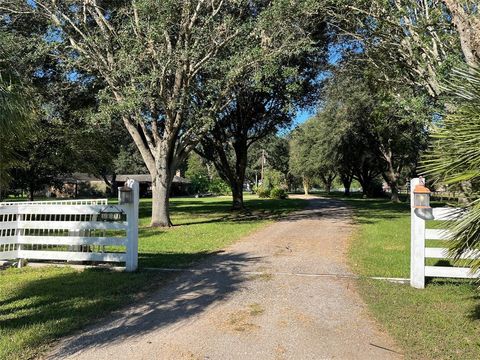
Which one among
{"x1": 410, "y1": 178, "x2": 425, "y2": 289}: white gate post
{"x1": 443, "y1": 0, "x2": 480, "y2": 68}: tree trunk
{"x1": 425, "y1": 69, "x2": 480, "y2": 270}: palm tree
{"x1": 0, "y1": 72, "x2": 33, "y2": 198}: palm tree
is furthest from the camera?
{"x1": 410, "y1": 178, "x2": 425, "y2": 289}: white gate post

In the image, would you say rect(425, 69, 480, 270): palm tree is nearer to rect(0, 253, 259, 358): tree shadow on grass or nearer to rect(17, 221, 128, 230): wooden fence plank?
rect(0, 253, 259, 358): tree shadow on grass

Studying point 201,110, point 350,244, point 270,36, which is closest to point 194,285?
point 350,244

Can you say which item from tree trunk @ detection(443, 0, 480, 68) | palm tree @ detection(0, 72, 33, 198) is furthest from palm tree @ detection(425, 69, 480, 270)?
palm tree @ detection(0, 72, 33, 198)

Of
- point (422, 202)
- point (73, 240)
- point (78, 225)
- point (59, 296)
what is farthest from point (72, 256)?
point (422, 202)

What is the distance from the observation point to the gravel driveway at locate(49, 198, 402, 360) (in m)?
4.54

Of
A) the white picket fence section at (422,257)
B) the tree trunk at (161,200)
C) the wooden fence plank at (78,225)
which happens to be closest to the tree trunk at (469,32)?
the white picket fence section at (422,257)

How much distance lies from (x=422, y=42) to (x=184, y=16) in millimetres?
7900

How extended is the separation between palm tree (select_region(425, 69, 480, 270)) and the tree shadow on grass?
11.1ft

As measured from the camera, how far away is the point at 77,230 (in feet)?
27.8

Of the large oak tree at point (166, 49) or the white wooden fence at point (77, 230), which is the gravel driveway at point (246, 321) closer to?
→ the white wooden fence at point (77, 230)

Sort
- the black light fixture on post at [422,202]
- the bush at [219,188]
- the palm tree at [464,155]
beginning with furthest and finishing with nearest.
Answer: the bush at [219,188]
the black light fixture on post at [422,202]
the palm tree at [464,155]

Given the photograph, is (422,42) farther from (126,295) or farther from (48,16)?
(48,16)

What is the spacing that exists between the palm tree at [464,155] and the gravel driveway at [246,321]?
58.1 inches

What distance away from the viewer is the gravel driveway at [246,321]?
4.54 metres
